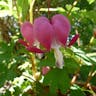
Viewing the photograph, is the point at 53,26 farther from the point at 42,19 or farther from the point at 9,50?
the point at 9,50

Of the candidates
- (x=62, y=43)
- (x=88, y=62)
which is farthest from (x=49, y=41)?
(x=88, y=62)

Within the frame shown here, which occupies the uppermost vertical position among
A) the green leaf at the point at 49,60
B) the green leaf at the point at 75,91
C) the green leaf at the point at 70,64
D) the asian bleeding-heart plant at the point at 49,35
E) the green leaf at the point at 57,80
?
the asian bleeding-heart plant at the point at 49,35

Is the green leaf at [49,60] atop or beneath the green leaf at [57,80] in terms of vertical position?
atop

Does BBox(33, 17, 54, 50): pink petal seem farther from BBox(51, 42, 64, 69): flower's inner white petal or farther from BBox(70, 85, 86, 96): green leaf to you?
BBox(70, 85, 86, 96): green leaf

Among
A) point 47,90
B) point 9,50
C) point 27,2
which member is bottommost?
point 47,90

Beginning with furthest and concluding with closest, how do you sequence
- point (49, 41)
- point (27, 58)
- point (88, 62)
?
point (27, 58) < point (88, 62) < point (49, 41)

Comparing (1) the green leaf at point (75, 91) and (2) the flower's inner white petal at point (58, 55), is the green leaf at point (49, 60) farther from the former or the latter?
(1) the green leaf at point (75, 91)

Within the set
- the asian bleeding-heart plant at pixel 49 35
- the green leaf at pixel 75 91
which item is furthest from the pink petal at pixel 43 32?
the green leaf at pixel 75 91
